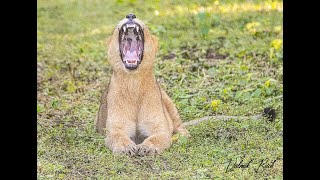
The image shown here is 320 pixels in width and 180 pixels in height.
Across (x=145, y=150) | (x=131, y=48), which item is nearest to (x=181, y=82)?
(x=131, y=48)

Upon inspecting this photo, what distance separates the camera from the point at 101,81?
11.7m

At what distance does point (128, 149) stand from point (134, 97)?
1.97 ft

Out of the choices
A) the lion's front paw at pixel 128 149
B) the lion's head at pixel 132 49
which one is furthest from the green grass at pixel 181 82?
the lion's head at pixel 132 49

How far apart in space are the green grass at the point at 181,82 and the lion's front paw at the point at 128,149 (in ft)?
0.26

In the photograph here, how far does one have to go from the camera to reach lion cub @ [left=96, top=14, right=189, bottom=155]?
849cm

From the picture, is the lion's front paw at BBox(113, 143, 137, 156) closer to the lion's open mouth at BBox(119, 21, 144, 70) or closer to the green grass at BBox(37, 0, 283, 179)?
the green grass at BBox(37, 0, 283, 179)

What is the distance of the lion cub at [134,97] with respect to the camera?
334 inches

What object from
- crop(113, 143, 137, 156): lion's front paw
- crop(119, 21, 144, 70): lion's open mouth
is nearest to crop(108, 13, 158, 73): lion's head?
crop(119, 21, 144, 70): lion's open mouth

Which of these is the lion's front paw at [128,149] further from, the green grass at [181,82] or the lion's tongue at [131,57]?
the lion's tongue at [131,57]

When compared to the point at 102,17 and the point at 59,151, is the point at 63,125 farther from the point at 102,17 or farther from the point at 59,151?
the point at 102,17

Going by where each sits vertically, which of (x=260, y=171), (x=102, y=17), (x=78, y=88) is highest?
(x=102, y=17)

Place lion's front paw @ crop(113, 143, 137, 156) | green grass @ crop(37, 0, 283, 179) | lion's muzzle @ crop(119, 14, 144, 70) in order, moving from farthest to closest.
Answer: lion's muzzle @ crop(119, 14, 144, 70), lion's front paw @ crop(113, 143, 137, 156), green grass @ crop(37, 0, 283, 179)
